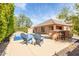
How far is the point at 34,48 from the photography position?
4723mm

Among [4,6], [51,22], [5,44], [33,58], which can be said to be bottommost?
[33,58]

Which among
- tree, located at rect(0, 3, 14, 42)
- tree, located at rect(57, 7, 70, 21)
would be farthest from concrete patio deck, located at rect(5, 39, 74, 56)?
tree, located at rect(57, 7, 70, 21)

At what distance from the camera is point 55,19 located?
4672 millimetres

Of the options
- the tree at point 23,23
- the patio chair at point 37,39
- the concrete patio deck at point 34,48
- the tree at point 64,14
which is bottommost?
the concrete patio deck at point 34,48

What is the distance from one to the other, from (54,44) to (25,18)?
0.88 m

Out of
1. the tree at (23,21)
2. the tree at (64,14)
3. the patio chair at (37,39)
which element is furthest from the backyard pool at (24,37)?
the tree at (64,14)

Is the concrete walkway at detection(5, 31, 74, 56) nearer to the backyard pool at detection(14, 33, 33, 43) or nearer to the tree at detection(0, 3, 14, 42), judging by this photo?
the backyard pool at detection(14, 33, 33, 43)

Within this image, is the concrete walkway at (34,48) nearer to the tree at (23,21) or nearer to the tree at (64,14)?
the tree at (23,21)

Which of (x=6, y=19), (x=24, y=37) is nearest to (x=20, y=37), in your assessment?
(x=24, y=37)

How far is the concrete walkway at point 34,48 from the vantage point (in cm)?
466

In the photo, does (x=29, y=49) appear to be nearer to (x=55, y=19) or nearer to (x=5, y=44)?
(x=5, y=44)

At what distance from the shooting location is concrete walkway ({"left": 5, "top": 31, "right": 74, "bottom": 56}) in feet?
15.3

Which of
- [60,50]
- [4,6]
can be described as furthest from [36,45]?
[4,6]

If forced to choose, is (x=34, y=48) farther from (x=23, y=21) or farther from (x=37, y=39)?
(x=23, y=21)
